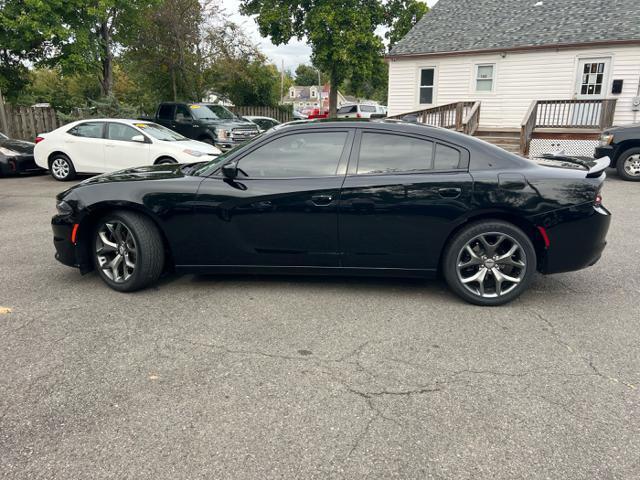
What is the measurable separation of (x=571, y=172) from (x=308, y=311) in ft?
8.14

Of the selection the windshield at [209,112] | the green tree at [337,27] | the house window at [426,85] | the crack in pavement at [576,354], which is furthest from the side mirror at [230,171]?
the green tree at [337,27]

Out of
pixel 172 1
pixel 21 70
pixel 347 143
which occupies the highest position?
pixel 172 1

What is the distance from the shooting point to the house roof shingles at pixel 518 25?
52.9 feet

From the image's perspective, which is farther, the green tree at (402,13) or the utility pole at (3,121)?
the green tree at (402,13)

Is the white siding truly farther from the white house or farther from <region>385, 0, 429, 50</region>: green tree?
<region>385, 0, 429, 50</region>: green tree

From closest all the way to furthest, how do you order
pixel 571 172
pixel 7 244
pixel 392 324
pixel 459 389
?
pixel 459 389 < pixel 392 324 < pixel 571 172 < pixel 7 244

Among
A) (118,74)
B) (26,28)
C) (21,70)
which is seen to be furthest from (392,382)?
(118,74)

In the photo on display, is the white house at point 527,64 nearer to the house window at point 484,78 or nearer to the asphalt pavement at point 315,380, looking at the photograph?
the house window at point 484,78

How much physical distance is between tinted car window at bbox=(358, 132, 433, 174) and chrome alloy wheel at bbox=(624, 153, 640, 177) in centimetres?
907

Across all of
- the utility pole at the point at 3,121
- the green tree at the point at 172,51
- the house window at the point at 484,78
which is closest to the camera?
the utility pole at the point at 3,121

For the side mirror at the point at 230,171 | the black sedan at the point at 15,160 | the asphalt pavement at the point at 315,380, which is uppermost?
the side mirror at the point at 230,171

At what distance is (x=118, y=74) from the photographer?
3706 centimetres

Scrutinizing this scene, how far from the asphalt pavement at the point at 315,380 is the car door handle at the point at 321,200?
840mm

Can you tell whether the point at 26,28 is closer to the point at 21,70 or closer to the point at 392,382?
the point at 21,70
